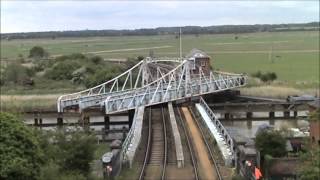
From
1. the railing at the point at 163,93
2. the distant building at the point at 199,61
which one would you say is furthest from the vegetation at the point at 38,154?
the distant building at the point at 199,61

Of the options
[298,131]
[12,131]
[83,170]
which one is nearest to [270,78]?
[298,131]

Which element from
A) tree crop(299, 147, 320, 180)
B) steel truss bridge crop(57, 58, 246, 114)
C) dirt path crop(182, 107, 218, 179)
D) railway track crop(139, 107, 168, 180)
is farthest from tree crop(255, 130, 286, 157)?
steel truss bridge crop(57, 58, 246, 114)

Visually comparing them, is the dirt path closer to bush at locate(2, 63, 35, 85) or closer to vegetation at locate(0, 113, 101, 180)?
vegetation at locate(0, 113, 101, 180)

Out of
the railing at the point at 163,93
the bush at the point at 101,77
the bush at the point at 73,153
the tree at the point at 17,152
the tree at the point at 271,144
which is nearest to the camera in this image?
the tree at the point at 17,152

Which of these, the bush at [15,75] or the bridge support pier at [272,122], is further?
the bush at [15,75]

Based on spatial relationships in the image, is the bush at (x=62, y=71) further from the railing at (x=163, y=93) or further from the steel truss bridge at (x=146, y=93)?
the railing at (x=163, y=93)

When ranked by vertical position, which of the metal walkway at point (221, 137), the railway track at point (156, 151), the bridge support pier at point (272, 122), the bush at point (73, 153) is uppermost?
the bush at point (73, 153)

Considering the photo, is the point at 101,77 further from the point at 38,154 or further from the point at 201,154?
the point at 38,154
